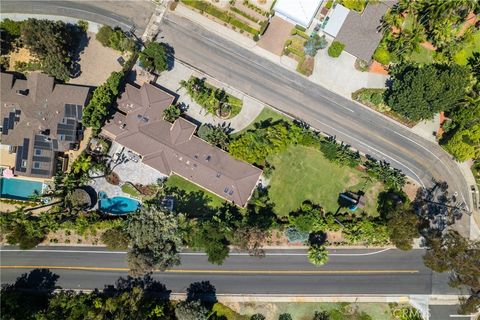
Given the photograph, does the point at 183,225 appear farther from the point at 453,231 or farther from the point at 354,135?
the point at 453,231

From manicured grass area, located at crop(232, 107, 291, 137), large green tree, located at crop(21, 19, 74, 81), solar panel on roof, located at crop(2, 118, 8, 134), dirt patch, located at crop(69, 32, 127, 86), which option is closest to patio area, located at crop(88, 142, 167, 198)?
dirt patch, located at crop(69, 32, 127, 86)

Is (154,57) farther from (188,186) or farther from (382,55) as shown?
(382,55)

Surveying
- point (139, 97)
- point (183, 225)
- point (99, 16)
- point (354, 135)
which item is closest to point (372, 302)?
point (354, 135)

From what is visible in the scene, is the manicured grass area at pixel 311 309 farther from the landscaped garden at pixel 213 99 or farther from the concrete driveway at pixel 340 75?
the concrete driveway at pixel 340 75

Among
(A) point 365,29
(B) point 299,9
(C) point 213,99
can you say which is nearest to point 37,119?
(C) point 213,99

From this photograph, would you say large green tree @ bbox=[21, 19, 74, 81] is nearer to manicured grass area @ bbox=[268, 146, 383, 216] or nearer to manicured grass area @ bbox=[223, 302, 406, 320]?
manicured grass area @ bbox=[268, 146, 383, 216]
